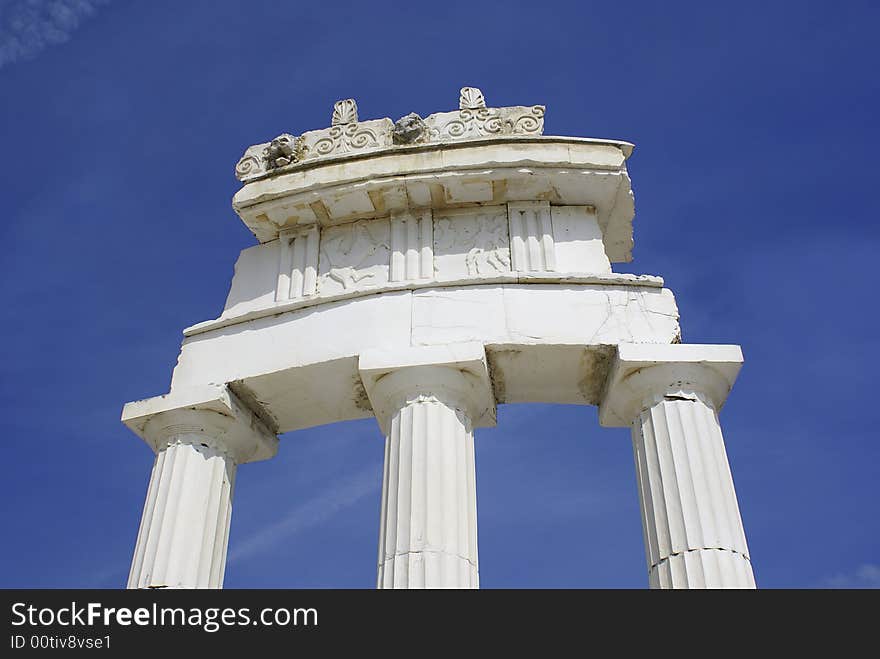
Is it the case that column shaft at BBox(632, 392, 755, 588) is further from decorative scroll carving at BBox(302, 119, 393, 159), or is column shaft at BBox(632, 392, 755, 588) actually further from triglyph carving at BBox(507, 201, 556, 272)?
decorative scroll carving at BBox(302, 119, 393, 159)

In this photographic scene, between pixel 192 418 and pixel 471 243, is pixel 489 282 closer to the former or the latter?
pixel 471 243

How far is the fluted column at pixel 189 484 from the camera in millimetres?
15609

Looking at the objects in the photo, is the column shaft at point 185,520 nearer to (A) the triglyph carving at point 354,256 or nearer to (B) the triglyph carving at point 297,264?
(B) the triglyph carving at point 297,264

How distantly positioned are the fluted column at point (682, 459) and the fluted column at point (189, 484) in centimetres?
673

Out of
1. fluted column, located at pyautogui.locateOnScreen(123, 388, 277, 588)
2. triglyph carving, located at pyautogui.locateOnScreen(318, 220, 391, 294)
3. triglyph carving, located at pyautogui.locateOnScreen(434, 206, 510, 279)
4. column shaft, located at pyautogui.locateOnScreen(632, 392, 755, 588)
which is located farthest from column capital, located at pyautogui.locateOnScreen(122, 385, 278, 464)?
column shaft, located at pyautogui.locateOnScreen(632, 392, 755, 588)

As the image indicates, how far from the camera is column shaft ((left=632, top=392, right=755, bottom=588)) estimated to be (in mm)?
14055

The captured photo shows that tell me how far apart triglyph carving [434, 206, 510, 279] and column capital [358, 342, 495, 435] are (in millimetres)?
2127

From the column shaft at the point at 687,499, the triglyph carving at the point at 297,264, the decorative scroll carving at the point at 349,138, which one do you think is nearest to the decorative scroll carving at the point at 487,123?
the decorative scroll carving at the point at 349,138

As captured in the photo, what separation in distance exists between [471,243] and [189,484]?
265 inches

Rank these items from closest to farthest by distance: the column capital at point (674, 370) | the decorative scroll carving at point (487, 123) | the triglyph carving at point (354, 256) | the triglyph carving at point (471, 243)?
the column capital at point (674, 370), the triglyph carving at point (471, 243), the triglyph carving at point (354, 256), the decorative scroll carving at point (487, 123)

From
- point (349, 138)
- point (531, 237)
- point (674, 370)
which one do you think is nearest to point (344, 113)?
point (349, 138)

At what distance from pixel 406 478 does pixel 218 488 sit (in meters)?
3.87

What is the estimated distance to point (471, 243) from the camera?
1827 centimetres
